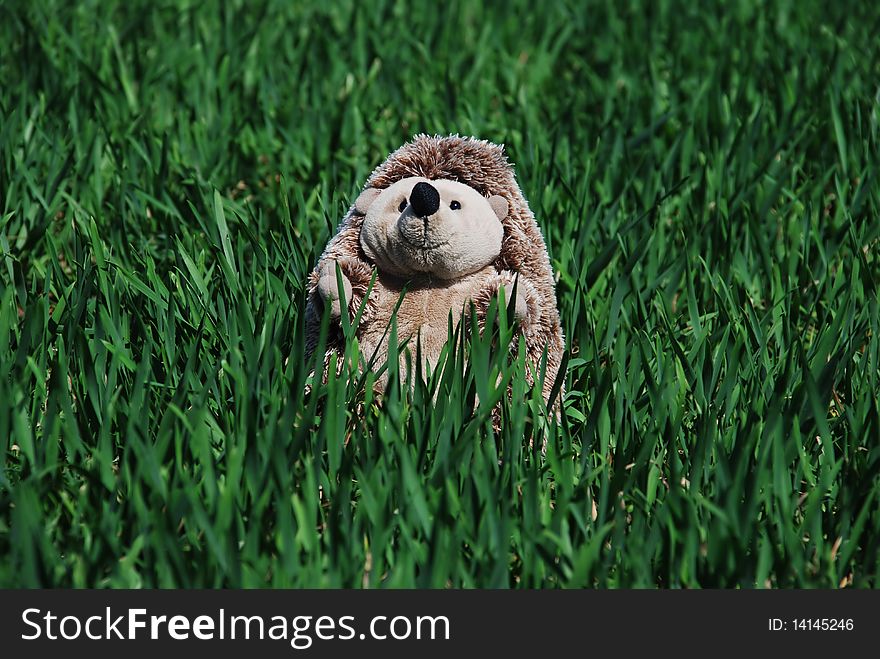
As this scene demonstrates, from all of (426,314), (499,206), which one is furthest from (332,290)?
(499,206)

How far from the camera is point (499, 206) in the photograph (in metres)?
2.19

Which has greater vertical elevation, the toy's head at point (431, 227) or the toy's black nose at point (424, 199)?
the toy's black nose at point (424, 199)

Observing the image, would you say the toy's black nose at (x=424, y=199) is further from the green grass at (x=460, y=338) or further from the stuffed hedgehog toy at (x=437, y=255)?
the green grass at (x=460, y=338)

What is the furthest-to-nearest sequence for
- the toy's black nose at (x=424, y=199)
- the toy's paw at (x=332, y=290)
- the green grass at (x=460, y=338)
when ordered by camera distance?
1. the toy's paw at (x=332, y=290)
2. the toy's black nose at (x=424, y=199)
3. the green grass at (x=460, y=338)

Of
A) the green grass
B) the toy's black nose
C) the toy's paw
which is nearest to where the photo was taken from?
the green grass

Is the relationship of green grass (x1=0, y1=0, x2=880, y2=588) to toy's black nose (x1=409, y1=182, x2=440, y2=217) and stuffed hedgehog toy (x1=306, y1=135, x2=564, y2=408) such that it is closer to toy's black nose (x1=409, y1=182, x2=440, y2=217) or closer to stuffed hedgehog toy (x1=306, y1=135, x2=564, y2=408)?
stuffed hedgehog toy (x1=306, y1=135, x2=564, y2=408)

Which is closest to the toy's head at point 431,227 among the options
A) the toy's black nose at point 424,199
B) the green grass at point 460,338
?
the toy's black nose at point 424,199

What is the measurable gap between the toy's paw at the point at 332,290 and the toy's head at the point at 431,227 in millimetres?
82

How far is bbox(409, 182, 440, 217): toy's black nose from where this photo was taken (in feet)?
6.58

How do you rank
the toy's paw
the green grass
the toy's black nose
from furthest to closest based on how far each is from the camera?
the toy's paw, the toy's black nose, the green grass

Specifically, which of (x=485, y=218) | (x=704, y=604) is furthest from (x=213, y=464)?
(x=704, y=604)

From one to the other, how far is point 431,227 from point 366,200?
0.22 m

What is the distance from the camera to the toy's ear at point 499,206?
219 cm

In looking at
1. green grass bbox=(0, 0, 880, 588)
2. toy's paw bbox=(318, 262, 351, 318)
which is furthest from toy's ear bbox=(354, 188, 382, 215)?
green grass bbox=(0, 0, 880, 588)
